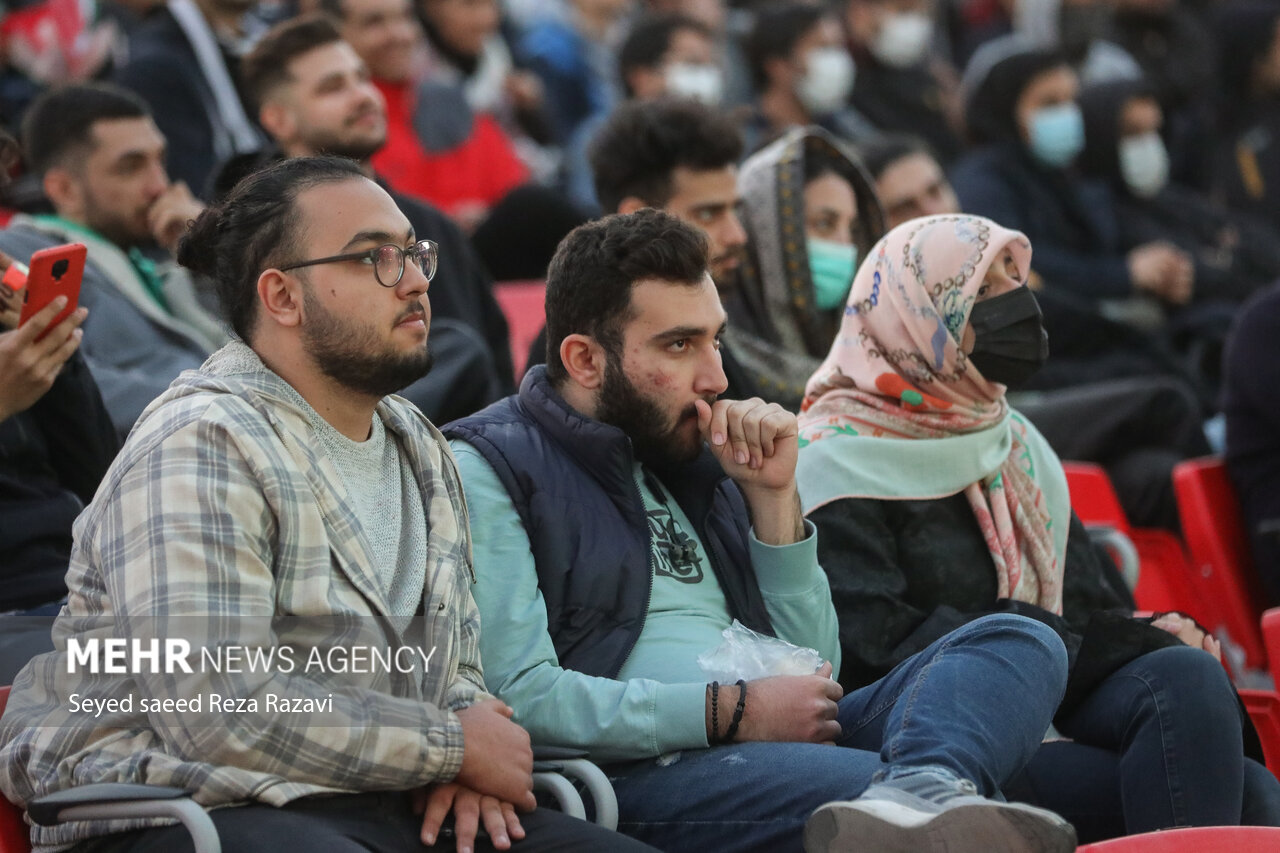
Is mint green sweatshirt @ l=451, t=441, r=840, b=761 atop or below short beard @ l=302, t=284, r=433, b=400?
below

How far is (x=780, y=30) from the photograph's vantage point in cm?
807

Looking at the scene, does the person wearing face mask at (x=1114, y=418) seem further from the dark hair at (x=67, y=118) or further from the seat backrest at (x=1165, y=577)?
the dark hair at (x=67, y=118)

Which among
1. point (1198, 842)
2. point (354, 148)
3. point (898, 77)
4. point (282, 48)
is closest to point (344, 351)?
point (1198, 842)

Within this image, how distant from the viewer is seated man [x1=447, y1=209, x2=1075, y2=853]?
2.66m

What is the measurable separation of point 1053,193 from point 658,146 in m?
3.18

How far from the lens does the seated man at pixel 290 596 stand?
2.35 metres

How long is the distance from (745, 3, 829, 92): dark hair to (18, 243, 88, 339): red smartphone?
546 centimetres

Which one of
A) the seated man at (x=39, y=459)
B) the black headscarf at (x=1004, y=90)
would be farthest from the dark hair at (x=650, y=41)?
the seated man at (x=39, y=459)

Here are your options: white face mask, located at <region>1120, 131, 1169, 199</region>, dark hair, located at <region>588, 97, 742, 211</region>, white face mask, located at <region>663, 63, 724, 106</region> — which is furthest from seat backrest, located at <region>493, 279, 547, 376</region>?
white face mask, located at <region>1120, 131, 1169, 199</region>

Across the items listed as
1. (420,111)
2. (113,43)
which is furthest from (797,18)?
(113,43)

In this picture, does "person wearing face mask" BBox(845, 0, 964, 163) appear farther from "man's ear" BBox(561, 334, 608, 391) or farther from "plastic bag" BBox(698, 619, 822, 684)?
"plastic bag" BBox(698, 619, 822, 684)

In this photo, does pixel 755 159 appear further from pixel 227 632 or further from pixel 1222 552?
pixel 227 632

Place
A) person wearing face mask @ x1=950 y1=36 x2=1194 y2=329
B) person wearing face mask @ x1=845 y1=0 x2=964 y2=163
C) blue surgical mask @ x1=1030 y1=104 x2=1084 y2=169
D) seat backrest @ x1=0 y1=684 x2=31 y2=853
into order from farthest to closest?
person wearing face mask @ x1=845 y1=0 x2=964 y2=163, blue surgical mask @ x1=1030 y1=104 x2=1084 y2=169, person wearing face mask @ x1=950 y1=36 x2=1194 y2=329, seat backrest @ x1=0 y1=684 x2=31 y2=853

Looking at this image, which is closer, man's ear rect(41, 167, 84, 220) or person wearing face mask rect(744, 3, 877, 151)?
man's ear rect(41, 167, 84, 220)
